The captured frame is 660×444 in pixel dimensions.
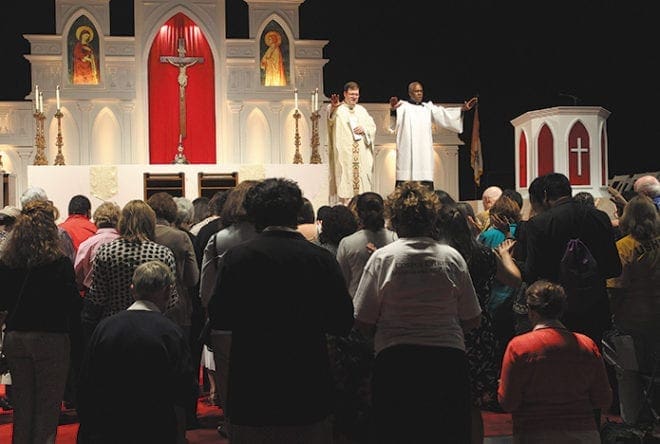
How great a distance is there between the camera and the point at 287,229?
3744 mm

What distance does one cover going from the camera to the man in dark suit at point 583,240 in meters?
4.98

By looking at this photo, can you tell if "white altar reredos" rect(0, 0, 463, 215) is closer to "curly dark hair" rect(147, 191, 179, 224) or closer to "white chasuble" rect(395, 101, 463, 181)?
"white chasuble" rect(395, 101, 463, 181)

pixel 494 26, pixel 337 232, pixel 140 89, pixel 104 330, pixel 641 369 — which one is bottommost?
pixel 641 369

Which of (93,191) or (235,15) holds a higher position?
(235,15)

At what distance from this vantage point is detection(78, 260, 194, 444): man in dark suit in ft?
12.9

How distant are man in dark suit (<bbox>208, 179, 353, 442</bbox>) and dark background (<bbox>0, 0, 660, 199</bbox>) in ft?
43.0

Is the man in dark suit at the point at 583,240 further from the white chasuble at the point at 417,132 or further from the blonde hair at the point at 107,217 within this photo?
the white chasuble at the point at 417,132

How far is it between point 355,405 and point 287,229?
1129 mm

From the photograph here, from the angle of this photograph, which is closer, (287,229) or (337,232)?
(287,229)

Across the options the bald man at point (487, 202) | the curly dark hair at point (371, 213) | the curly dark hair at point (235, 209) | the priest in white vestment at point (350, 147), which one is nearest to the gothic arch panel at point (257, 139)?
the priest in white vestment at point (350, 147)

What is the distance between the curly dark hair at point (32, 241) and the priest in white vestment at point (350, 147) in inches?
283

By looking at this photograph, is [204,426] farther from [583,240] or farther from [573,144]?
[573,144]

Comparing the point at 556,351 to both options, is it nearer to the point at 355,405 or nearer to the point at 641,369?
the point at 355,405

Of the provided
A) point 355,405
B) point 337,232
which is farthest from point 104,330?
point 337,232
